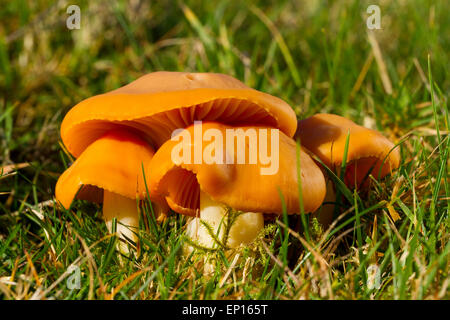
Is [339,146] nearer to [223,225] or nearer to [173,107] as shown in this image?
[223,225]

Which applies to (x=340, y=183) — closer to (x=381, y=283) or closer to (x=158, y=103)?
(x=381, y=283)

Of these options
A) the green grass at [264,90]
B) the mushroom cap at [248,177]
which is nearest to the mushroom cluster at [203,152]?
the mushroom cap at [248,177]

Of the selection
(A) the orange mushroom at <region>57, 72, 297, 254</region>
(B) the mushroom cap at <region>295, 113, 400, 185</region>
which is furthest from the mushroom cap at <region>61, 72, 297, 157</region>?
(B) the mushroom cap at <region>295, 113, 400, 185</region>

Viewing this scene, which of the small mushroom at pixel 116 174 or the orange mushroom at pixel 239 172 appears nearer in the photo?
the orange mushroom at pixel 239 172

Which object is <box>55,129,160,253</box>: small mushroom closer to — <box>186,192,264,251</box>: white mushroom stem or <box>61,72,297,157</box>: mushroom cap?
<box>61,72,297,157</box>: mushroom cap

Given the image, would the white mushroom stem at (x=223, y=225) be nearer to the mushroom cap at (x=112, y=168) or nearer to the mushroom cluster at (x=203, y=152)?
the mushroom cluster at (x=203, y=152)

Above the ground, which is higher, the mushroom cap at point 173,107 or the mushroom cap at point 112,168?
the mushroom cap at point 173,107

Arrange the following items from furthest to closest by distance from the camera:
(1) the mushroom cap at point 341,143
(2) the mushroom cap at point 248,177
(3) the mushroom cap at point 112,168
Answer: (1) the mushroom cap at point 341,143, (3) the mushroom cap at point 112,168, (2) the mushroom cap at point 248,177
